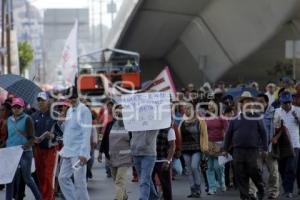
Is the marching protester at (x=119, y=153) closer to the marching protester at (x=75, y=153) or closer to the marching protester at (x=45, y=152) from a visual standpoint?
the marching protester at (x=45, y=152)

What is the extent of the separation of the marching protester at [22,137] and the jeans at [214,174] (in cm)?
391

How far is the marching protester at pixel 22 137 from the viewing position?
12.9 meters

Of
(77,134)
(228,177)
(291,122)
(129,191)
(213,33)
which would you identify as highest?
(213,33)

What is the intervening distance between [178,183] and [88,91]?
20.2 meters

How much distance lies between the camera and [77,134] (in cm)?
1254

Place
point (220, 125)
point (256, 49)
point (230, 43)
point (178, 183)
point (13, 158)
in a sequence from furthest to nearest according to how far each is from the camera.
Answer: point (230, 43) < point (256, 49) < point (178, 183) < point (220, 125) < point (13, 158)

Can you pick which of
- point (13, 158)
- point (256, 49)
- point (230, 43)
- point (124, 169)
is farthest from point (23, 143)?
point (230, 43)

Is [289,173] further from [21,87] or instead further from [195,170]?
[21,87]

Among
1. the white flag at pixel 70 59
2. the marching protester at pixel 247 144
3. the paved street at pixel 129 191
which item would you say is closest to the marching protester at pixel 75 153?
the marching protester at pixel 247 144

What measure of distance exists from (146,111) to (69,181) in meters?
1.49

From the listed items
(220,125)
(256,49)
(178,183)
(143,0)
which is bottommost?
(178,183)

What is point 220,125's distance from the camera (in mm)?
16125

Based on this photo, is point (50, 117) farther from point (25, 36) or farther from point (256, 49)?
point (25, 36)

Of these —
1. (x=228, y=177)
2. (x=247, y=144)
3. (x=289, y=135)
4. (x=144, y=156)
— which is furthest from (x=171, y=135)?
(x=228, y=177)
